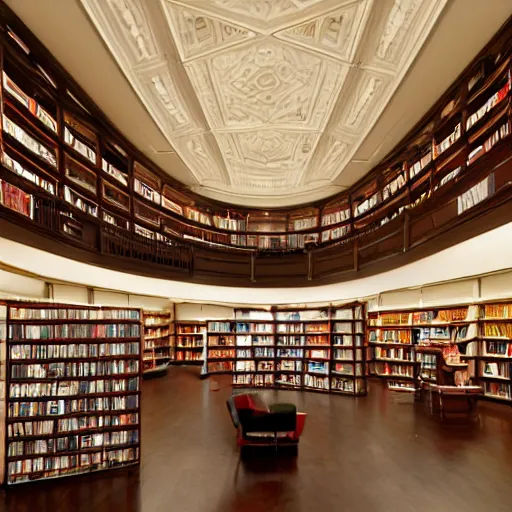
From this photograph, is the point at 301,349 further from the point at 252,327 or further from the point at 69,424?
the point at 69,424

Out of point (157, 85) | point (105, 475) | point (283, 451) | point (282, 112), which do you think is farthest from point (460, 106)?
point (105, 475)

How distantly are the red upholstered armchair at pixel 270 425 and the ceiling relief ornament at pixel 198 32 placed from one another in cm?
491

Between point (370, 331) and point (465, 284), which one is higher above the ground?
point (465, 284)

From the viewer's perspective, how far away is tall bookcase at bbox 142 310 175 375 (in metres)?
11.5

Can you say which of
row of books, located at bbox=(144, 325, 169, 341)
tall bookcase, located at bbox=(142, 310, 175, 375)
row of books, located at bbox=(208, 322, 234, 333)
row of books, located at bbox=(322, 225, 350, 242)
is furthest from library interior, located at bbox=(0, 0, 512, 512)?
→ row of books, located at bbox=(144, 325, 169, 341)

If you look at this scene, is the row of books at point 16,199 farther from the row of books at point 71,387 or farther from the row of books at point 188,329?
the row of books at point 188,329

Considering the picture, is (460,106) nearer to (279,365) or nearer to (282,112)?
(282,112)

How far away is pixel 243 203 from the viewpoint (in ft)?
39.1

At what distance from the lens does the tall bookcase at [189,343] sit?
13.4 metres

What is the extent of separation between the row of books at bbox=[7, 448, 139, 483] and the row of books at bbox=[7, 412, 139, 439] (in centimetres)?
26

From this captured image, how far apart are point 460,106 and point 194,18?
4.11 meters

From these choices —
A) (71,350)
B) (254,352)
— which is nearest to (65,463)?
(71,350)

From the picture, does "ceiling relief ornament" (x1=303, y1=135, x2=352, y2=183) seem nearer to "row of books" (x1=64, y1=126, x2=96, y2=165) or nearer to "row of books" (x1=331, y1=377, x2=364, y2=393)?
"row of books" (x1=64, y1=126, x2=96, y2=165)

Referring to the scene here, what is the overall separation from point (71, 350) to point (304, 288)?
6.15 m
